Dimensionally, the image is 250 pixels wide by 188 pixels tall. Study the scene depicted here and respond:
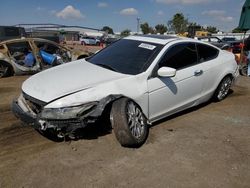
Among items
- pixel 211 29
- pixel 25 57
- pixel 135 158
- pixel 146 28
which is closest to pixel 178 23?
pixel 146 28

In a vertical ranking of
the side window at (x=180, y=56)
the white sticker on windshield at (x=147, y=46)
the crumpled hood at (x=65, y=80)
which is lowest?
the crumpled hood at (x=65, y=80)

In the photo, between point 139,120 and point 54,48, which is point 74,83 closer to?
point 139,120

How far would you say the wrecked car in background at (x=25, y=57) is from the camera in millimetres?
10359

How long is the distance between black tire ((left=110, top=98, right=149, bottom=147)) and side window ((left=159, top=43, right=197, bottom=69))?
1.02 metres

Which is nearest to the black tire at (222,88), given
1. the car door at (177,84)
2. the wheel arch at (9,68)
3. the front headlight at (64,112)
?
the car door at (177,84)

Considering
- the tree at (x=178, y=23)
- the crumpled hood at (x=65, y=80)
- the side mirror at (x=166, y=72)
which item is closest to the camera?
the crumpled hood at (x=65, y=80)

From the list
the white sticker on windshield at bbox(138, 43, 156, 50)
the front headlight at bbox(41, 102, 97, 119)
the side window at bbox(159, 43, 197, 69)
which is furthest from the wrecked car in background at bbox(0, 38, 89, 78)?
the front headlight at bbox(41, 102, 97, 119)

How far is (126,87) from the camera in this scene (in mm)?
4598

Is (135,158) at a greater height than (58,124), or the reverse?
(58,124)

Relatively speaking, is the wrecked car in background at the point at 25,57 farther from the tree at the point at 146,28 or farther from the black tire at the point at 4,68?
the tree at the point at 146,28

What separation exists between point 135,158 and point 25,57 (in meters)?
7.61

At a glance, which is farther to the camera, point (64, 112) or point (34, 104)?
point (34, 104)

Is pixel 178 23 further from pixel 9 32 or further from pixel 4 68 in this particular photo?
pixel 4 68

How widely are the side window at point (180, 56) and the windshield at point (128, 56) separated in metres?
0.20
